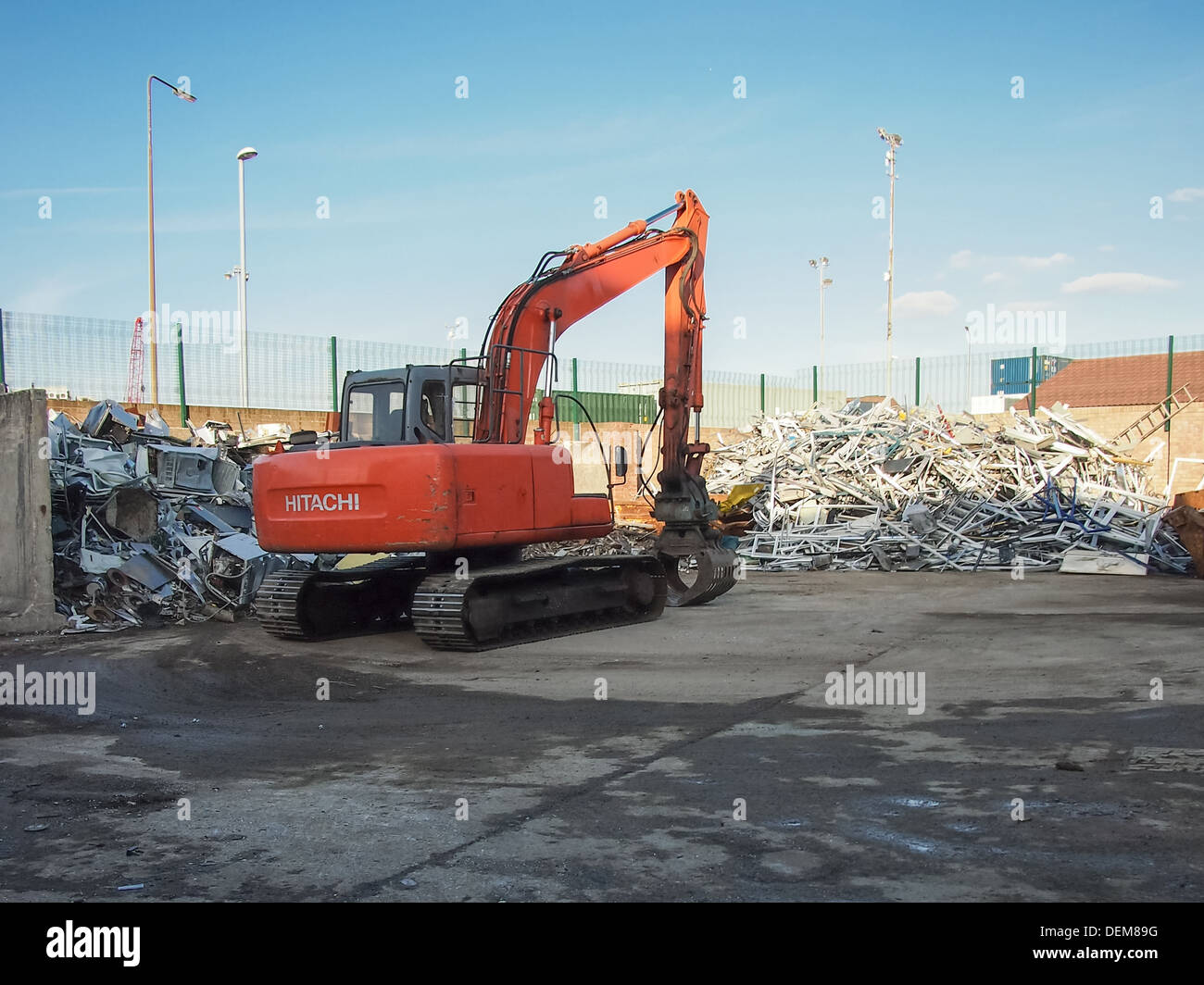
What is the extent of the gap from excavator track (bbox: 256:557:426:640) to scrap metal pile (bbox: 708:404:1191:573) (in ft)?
26.7

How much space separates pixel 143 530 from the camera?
534 inches

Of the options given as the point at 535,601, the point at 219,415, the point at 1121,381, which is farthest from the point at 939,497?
the point at 1121,381

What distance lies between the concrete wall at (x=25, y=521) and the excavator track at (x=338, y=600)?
7.94 ft

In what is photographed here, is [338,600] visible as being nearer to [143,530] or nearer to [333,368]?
[143,530]

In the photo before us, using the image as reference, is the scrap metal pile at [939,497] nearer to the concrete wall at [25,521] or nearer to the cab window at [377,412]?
the cab window at [377,412]

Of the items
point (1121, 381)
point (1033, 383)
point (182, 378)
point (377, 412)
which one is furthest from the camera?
point (1121, 381)

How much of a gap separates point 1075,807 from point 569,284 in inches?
350

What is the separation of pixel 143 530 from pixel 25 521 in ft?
6.21

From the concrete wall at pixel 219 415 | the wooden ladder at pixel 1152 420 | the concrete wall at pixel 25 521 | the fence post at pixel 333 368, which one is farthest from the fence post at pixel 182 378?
the wooden ladder at pixel 1152 420

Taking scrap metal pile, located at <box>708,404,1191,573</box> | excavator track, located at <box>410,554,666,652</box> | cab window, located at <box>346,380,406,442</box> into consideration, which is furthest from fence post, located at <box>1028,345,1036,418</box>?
cab window, located at <box>346,380,406,442</box>

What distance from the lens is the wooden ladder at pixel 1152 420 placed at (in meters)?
26.6
